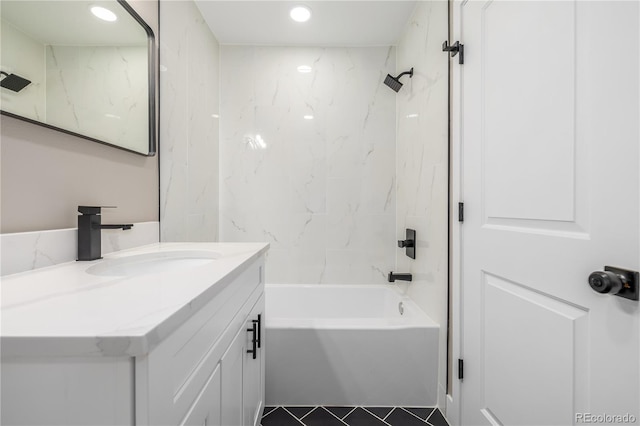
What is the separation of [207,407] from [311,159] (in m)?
1.91

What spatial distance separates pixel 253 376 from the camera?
120 cm

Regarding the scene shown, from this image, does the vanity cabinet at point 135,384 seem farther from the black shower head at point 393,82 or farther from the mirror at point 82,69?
the black shower head at point 393,82

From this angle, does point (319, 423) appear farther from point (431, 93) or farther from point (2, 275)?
point (431, 93)

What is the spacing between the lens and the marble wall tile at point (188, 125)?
5.20 feet

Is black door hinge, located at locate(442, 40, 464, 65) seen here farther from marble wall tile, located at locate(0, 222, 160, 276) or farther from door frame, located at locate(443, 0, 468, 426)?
marble wall tile, located at locate(0, 222, 160, 276)

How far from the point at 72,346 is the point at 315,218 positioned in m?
2.02

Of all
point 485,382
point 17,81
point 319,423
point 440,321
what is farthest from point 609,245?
point 17,81

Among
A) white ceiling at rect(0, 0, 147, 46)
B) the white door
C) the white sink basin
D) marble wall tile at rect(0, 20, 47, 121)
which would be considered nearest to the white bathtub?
the white door

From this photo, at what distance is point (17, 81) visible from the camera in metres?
0.80

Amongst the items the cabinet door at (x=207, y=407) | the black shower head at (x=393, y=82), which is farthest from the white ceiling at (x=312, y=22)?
the cabinet door at (x=207, y=407)

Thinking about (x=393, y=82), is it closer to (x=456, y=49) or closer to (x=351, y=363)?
(x=456, y=49)

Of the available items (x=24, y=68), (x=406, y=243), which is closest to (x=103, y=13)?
(x=24, y=68)

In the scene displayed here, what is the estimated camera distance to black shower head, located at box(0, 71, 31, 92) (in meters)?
0.77

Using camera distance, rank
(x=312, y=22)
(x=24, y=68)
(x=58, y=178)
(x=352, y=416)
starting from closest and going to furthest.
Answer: (x=24, y=68) < (x=58, y=178) < (x=352, y=416) < (x=312, y=22)
